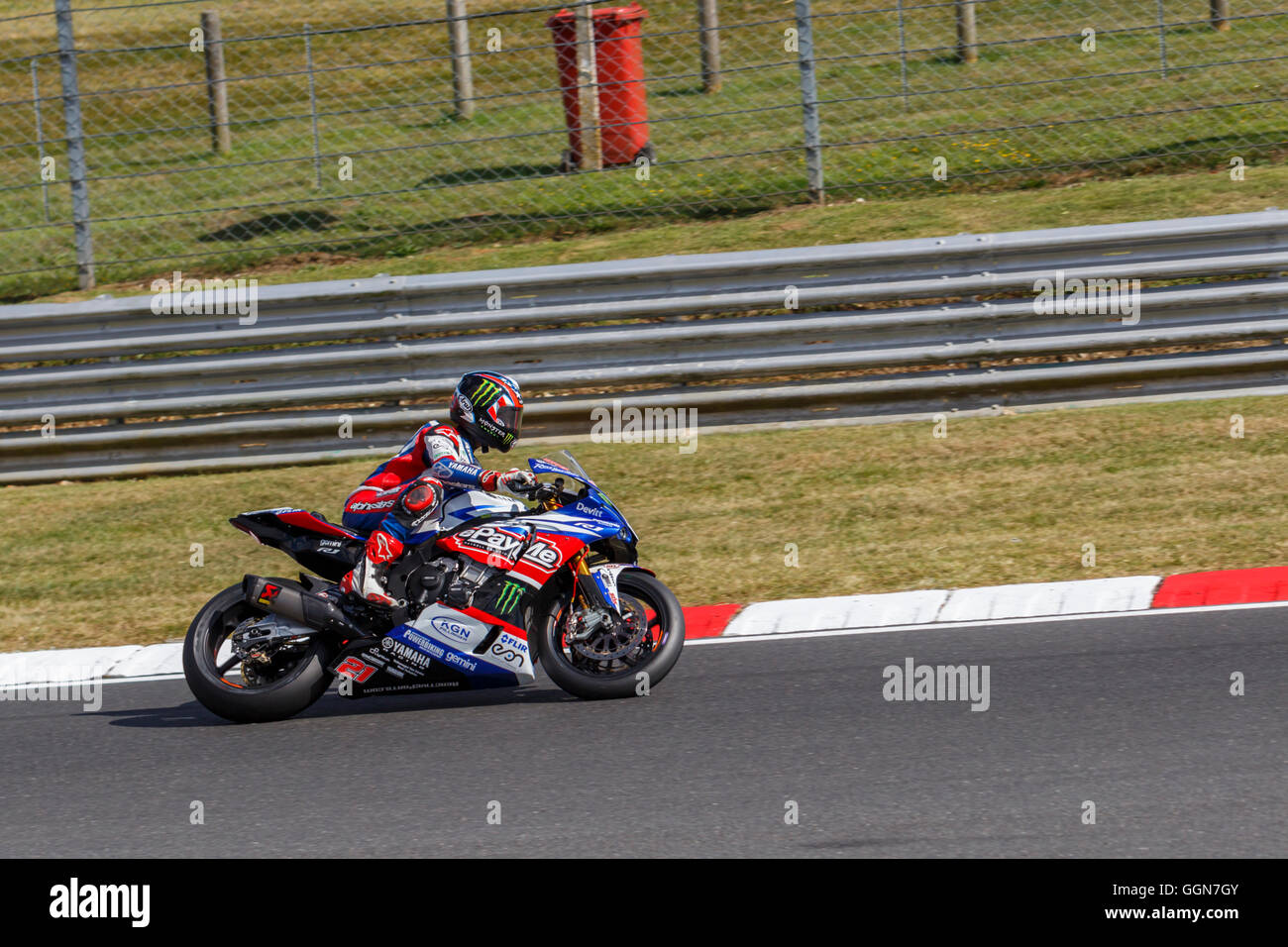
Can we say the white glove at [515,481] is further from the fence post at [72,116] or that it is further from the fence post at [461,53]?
the fence post at [461,53]

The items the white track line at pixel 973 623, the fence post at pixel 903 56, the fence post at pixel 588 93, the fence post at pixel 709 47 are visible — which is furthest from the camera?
the fence post at pixel 709 47

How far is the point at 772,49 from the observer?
57.5ft

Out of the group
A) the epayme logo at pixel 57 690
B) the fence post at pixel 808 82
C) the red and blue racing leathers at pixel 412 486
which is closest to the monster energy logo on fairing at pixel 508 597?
the red and blue racing leathers at pixel 412 486

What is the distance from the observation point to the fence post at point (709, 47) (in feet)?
46.0

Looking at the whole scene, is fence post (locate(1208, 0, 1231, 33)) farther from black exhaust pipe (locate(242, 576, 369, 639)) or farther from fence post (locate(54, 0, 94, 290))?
black exhaust pipe (locate(242, 576, 369, 639))

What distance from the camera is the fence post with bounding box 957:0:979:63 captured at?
1389 cm

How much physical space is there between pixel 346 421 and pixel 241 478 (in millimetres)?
860

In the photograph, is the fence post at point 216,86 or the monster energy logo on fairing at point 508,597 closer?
the monster energy logo on fairing at point 508,597

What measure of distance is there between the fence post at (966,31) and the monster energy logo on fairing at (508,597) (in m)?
8.48

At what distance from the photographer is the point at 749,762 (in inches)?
233

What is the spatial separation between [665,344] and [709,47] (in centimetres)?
412

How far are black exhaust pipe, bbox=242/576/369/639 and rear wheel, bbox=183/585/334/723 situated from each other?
0.08 m

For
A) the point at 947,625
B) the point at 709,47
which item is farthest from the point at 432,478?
the point at 709,47

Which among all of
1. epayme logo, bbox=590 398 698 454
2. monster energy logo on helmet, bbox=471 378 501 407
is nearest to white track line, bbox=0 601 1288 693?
monster energy logo on helmet, bbox=471 378 501 407
